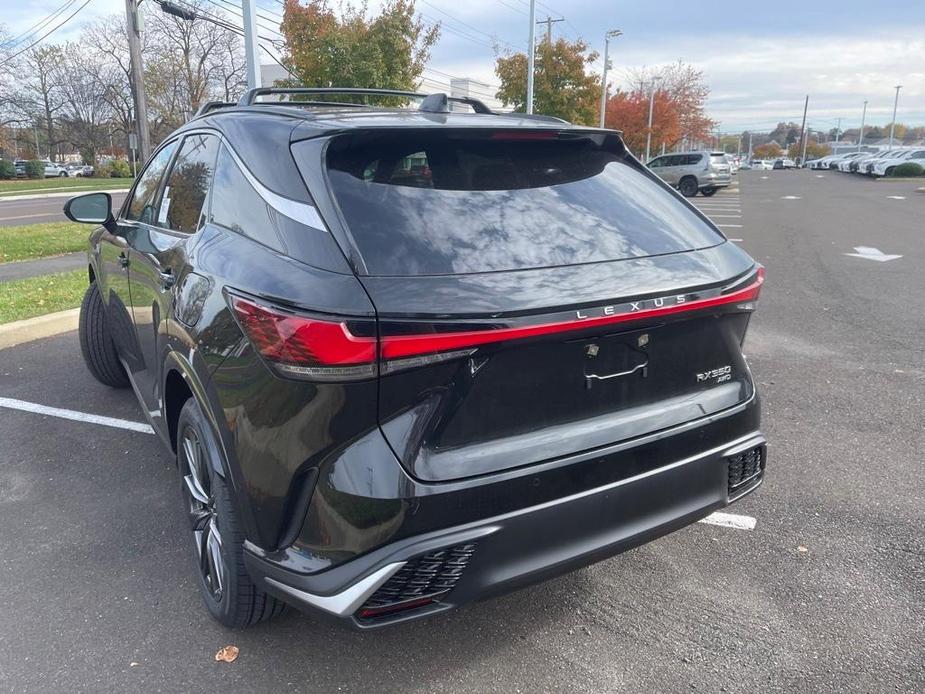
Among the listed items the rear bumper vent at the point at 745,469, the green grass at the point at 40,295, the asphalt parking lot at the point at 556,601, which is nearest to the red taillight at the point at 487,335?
the rear bumper vent at the point at 745,469

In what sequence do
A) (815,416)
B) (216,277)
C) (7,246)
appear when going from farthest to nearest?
(7,246) < (815,416) < (216,277)

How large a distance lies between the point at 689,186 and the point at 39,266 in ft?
85.0

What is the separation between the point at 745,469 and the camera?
2.61m

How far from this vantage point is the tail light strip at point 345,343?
1862mm

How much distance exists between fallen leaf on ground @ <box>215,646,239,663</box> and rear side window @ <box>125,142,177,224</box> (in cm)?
198

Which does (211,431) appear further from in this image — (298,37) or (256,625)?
(298,37)

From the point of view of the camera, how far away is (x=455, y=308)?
192 cm

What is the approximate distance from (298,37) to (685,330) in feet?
52.0

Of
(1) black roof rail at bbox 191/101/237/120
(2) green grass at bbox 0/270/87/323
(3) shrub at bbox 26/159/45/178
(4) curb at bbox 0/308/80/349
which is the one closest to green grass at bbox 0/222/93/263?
(2) green grass at bbox 0/270/87/323

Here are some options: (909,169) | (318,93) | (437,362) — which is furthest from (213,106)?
(909,169)

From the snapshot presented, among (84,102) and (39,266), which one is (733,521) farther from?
(84,102)

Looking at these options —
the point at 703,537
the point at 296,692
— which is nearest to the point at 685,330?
the point at 703,537

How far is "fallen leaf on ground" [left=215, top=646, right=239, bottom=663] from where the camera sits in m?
2.50

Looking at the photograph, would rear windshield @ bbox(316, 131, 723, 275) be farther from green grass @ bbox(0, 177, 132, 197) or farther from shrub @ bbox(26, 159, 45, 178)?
shrub @ bbox(26, 159, 45, 178)
